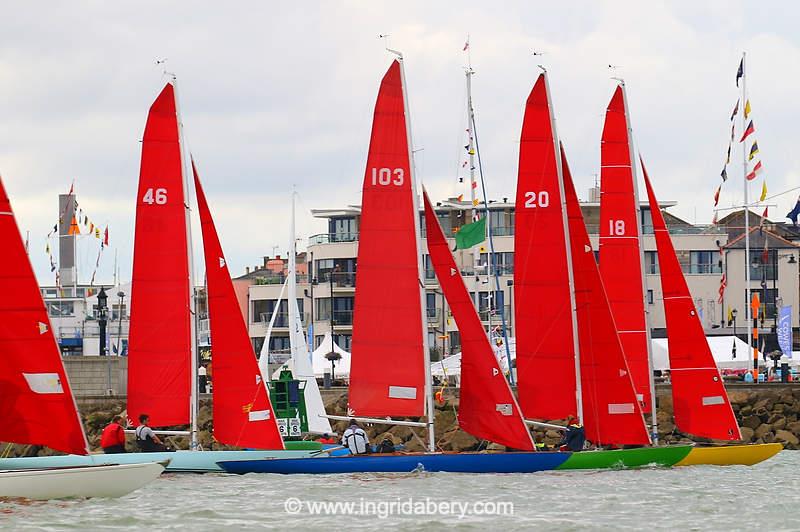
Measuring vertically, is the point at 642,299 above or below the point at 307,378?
above

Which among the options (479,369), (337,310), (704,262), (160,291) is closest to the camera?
(479,369)

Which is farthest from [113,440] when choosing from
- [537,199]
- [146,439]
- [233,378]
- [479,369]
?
[537,199]

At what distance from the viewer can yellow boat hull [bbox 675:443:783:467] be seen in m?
36.4

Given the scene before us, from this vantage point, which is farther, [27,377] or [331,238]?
[331,238]

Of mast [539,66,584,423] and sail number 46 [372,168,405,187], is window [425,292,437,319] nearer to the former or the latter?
mast [539,66,584,423]

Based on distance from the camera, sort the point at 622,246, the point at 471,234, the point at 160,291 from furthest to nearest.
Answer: the point at 471,234, the point at 622,246, the point at 160,291

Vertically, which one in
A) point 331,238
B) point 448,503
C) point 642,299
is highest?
point 331,238

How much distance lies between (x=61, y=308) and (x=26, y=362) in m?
84.0

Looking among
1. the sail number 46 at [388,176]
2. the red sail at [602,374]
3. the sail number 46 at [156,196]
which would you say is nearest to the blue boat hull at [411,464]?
the red sail at [602,374]

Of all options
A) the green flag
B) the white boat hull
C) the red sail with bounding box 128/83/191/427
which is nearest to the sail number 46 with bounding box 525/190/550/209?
the red sail with bounding box 128/83/191/427

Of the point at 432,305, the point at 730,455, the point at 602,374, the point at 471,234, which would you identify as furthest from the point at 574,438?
the point at 432,305

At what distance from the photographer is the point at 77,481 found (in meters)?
25.9

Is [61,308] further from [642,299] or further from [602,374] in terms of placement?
[602,374]

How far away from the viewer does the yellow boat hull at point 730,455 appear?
3644 cm
